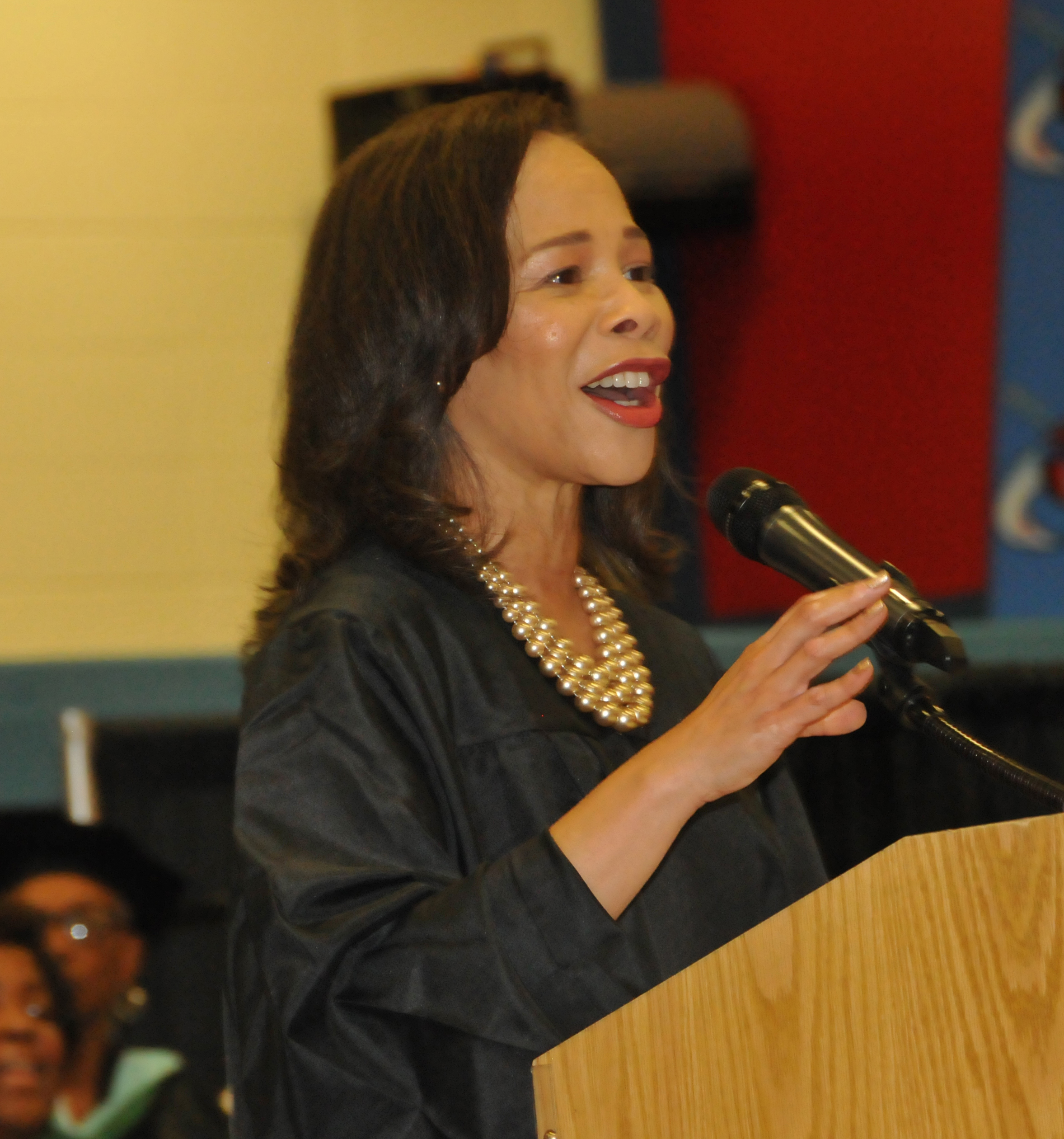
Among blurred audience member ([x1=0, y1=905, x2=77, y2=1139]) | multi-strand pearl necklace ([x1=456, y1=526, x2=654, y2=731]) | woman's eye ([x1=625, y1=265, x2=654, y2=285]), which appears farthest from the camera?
blurred audience member ([x1=0, y1=905, x2=77, y2=1139])

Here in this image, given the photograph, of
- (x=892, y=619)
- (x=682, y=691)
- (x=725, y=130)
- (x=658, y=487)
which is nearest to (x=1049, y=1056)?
(x=892, y=619)

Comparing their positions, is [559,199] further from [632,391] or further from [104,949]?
[104,949]

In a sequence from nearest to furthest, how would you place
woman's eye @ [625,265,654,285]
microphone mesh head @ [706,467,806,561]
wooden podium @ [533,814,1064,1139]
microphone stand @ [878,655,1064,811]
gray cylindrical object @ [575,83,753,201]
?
wooden podium @ [533,814,1064,1139] → microphone stand @ [878,655,1064,811] → microphone mesh head @ [706,467,806,561] → woman's eye @ [625,265,654,285] → gray cylindrical object @ [575,83,753,201]

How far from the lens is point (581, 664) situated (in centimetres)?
135

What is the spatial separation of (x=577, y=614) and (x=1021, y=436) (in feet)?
7.24

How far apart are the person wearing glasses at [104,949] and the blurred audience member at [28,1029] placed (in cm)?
2

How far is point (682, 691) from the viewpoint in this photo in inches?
57.9

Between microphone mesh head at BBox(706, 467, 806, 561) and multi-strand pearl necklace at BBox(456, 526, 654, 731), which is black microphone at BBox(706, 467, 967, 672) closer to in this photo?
microphone mesh head at BBox(706, 467, 806, 561)

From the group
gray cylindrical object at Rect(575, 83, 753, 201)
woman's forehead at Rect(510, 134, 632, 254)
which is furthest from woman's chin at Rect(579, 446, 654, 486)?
gray cylindrical object at Rect(575, 83, 753, 201)

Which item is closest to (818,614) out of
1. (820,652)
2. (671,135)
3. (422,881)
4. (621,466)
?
(820,652)

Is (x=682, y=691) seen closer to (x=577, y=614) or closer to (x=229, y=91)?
(x=577, y=614)

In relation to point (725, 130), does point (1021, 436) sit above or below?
below

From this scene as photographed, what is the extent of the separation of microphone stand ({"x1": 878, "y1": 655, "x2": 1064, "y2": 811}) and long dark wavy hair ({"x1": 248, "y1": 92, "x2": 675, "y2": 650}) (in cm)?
43

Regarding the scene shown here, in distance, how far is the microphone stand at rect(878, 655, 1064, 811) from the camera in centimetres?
90
